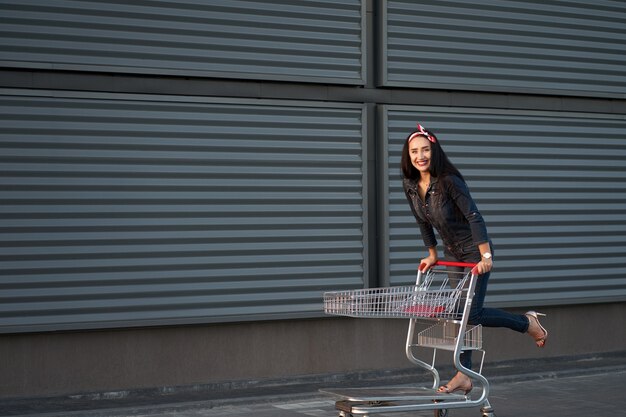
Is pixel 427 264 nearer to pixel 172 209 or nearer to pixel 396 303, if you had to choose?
pixel 396 303

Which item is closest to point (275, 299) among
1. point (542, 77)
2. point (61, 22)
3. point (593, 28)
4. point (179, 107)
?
point (179, 107)

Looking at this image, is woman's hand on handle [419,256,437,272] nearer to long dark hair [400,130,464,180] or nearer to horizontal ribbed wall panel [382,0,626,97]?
long dark hair [400,130,464,180]

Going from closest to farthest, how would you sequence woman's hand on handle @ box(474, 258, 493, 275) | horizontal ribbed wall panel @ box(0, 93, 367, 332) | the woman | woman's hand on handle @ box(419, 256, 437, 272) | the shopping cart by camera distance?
1. the shopping cart
2. woman's hand on handle @ box(474, 258, 493, 275)
3. the woman
4. woman's hand on handle @ box(419, 256, 437, 272)
5. horizontal ribbed wall panel @ box(0, 93, 367, 332)

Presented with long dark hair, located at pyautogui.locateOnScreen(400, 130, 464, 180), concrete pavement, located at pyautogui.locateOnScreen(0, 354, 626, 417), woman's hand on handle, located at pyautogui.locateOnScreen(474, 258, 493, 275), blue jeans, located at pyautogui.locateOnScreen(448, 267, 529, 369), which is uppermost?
long dark hair, located at pyautogui.locateOnScreen(400, 130, 464, 180)

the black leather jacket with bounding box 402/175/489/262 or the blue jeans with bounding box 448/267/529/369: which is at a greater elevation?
the black leather jacket with bounding box 402/175/489/262

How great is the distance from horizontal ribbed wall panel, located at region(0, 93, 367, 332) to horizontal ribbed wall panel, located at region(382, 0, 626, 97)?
0.94 meters

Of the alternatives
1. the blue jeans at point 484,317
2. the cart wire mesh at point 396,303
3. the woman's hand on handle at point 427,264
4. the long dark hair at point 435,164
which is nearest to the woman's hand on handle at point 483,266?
the cart wire mesh at point 396,303

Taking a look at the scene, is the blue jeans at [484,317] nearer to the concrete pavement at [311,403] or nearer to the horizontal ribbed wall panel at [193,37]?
the concrete pavement at [311,403]

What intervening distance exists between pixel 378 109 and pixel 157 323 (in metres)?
3.09

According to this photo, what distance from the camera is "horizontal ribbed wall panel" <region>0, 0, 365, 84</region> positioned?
9047 mm

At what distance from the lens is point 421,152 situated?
7500mm

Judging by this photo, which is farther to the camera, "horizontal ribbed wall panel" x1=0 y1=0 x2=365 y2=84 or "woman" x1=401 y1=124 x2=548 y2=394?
"horizontal ribbed wall panel" x1=0 y1=0 x2=365 y2=84

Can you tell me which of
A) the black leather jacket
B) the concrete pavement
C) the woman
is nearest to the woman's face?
the woman

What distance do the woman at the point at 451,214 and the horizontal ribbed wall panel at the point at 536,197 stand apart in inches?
118
